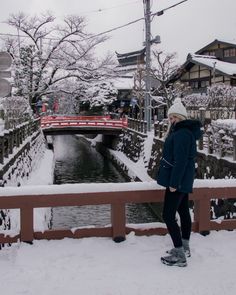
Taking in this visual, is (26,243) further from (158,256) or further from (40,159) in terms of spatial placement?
(40,159)

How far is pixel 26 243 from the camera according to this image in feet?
15.0

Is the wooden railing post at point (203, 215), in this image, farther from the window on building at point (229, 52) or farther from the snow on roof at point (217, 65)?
the window on building at point (229, 52)

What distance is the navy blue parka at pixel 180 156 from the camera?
3982 mm

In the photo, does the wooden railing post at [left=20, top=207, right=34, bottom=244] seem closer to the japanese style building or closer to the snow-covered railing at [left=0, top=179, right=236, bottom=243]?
the snow-covered railing at [left=0, top=179, right=236, bottom=243]

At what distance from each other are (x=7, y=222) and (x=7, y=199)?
5.54 meters

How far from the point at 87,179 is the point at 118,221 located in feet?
61.5

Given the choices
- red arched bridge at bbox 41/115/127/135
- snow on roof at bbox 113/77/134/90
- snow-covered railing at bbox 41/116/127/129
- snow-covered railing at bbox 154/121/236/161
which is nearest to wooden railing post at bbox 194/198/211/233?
snow-covered railing at bbox 154/121/236/161

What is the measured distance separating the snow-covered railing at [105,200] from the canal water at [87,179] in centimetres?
911

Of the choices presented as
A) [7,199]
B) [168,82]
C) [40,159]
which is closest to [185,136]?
[7,199]

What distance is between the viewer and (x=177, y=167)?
398cm

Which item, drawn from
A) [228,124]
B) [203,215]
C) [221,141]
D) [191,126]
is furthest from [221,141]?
[191,126]

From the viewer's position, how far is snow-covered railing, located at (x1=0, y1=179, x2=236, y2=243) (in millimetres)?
4594

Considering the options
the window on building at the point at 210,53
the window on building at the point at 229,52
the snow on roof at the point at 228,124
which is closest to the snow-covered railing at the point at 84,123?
the window on building at the point at 210,53

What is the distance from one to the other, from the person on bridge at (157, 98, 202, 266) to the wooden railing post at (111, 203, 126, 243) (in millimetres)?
697
